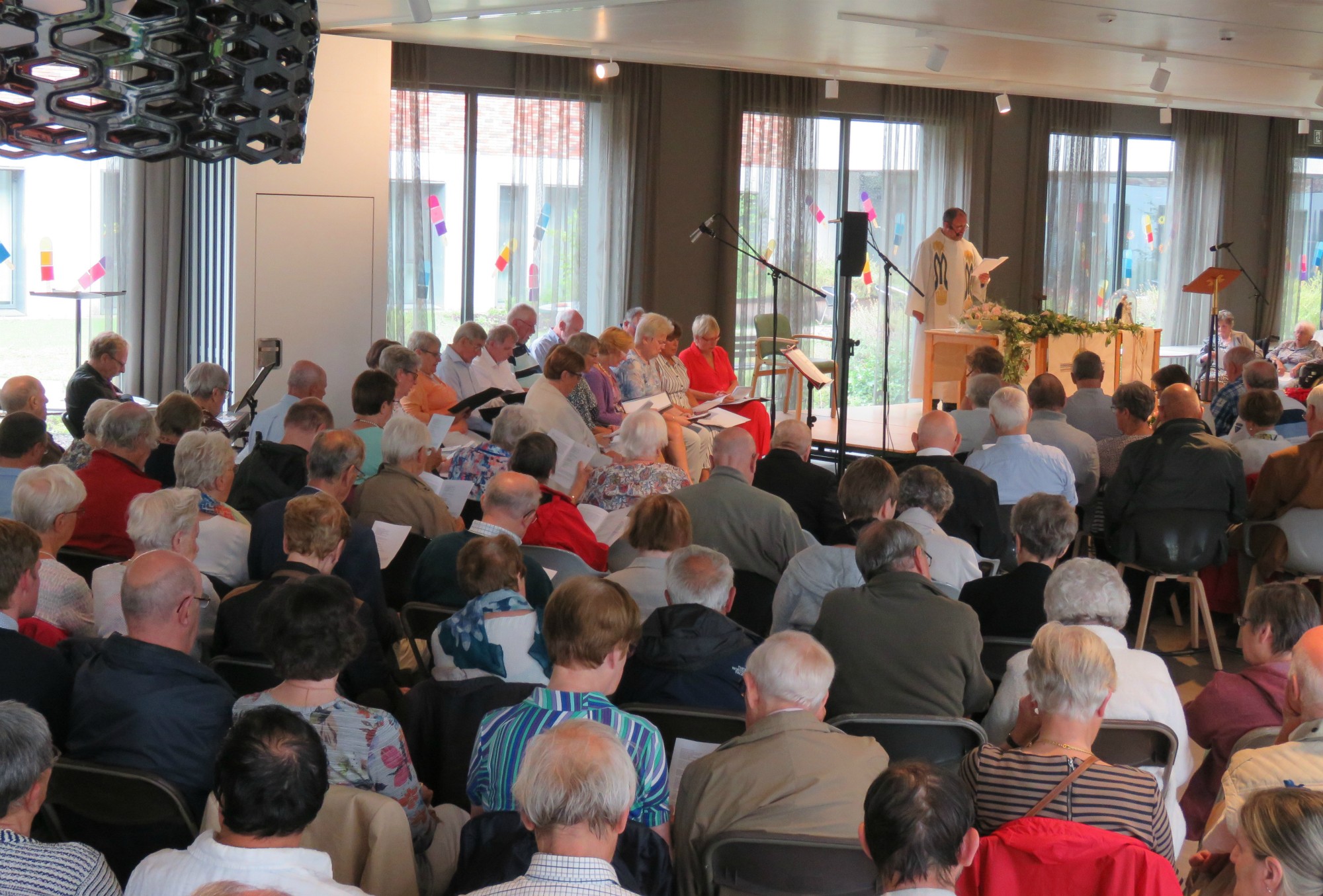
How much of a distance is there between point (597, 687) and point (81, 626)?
1.55 metres

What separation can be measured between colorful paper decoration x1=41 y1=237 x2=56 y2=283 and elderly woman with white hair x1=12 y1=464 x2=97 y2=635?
247 inches

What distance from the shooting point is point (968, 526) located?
501 cm

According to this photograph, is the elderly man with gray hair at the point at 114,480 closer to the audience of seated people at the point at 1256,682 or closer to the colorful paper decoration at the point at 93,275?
the audience of seated people at the point at 1256,682

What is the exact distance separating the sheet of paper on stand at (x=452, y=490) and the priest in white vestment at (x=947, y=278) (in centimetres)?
580

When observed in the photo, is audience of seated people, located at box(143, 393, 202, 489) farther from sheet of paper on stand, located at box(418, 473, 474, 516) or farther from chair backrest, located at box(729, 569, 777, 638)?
chair backrest, located at box(729, 569, 777, 638)

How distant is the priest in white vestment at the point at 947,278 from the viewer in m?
10.1

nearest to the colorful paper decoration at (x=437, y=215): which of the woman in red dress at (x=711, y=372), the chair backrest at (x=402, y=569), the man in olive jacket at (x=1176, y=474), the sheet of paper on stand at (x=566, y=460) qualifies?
the woman in red dress at (x=711, y=372)

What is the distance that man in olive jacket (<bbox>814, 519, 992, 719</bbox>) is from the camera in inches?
122

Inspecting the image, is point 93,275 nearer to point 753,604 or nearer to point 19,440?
point 19,440

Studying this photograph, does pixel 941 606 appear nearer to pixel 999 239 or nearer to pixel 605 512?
pixel 605 512

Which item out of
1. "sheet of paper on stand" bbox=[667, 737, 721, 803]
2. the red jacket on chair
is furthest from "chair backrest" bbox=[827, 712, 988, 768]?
the red jacket on chair

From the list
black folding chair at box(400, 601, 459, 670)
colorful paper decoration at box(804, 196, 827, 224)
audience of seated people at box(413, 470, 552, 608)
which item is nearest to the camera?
black folding chair at box(400, 601, 459, 670)

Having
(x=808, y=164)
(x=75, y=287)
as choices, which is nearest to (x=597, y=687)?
(x=75, y=287)

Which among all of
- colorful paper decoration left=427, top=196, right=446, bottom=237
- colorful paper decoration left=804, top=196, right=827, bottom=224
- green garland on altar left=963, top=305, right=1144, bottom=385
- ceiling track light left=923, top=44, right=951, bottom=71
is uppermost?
ceiling track light left=923, top=44, right=951, bottom=71
